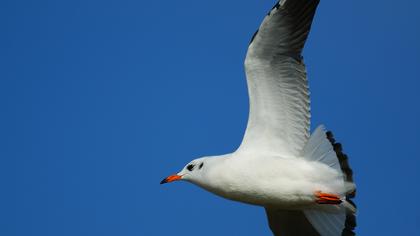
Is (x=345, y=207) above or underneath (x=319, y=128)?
underneath

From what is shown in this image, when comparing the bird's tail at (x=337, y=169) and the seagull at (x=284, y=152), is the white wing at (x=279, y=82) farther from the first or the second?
the bird's tail at (x=337, y=169)

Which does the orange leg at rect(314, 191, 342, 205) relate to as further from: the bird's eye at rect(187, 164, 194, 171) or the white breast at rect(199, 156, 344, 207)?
the bird's eye at rect(187, 164, 194, 171)

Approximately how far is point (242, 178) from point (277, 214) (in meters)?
1.22

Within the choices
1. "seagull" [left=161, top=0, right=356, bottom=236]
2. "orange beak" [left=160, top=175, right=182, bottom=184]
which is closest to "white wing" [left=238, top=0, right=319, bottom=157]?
"seagull" [left=161, top=0, right=356, bottom=236]

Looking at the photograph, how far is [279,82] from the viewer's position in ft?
25.5

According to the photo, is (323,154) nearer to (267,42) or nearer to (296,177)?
(296,177)

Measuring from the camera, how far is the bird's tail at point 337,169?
747 centimetres

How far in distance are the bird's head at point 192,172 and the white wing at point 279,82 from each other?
17.6 inches

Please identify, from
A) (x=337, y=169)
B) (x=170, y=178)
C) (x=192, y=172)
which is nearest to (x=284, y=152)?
(x=337, y=169)

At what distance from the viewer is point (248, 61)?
769 centimetres

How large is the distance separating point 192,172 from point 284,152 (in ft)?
3.25

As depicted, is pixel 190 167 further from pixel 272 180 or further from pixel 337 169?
pixel 337 169

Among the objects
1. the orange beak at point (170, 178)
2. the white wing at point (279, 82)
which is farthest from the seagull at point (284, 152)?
the orange beak at point (170, 178)

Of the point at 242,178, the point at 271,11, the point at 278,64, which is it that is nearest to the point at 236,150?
the point at 242,178
